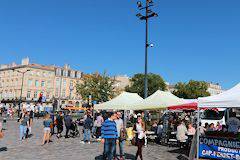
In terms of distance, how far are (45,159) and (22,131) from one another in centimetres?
715

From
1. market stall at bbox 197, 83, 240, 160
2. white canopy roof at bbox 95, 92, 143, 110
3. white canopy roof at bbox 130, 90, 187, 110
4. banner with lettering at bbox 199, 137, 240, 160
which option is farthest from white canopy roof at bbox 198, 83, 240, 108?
white canopy roof at bbox 95, 92, 143, 110

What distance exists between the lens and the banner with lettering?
10.1 m

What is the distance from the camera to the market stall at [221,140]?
10.2m

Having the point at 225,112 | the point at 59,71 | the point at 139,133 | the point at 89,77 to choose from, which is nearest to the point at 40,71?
the point at 59,71

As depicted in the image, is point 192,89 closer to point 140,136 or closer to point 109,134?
point 140,136

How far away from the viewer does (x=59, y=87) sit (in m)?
103

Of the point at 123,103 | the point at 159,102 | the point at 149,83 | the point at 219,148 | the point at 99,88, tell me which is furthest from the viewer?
the point at 149,83

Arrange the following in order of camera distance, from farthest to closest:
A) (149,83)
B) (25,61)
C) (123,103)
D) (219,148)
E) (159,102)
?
(25,61)
(149,83)
(123,103)
(159,102)
(219,148)

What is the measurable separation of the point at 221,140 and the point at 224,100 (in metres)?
1.29

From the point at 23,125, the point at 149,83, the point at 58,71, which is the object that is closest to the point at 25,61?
the point at 58,71

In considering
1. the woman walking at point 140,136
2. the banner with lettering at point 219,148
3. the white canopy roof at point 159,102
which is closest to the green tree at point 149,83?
the white canopy roof at point 159,102

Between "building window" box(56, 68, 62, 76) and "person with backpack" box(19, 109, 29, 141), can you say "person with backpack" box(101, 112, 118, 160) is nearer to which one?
"person with backpack" box(19, 109, 29, 141)

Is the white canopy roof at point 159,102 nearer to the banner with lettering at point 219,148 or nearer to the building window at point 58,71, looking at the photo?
the banner with lettering at point 219,148

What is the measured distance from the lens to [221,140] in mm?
10555
